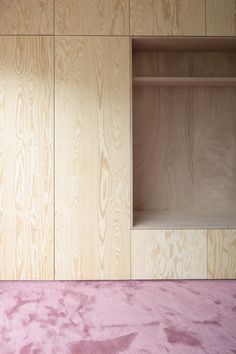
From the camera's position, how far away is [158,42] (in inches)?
101

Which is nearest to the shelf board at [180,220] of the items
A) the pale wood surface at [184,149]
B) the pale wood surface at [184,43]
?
the pale wood surface at [184,149]

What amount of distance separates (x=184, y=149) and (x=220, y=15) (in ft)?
3.79

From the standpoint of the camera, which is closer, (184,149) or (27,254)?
(27,254)

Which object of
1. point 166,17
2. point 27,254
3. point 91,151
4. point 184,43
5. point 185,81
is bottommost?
point 27,254

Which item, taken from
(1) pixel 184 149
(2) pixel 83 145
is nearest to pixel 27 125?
(2) pixel 83 145

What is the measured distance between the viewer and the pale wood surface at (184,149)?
2932 mm

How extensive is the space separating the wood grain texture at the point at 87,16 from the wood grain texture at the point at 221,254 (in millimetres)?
1777

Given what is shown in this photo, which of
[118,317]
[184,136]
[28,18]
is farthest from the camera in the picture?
[184,136]

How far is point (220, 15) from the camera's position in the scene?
239cm

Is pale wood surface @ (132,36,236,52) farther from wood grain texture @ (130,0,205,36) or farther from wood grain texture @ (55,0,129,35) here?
wood grain texture @ (55,0,129,35)

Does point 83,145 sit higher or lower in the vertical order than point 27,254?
higher

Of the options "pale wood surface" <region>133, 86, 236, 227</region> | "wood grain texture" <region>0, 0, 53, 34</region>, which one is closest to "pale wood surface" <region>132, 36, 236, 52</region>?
"pale wood surface" <region>133, 86, 236, 227</region>

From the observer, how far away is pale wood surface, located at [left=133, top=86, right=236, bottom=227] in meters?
2.93

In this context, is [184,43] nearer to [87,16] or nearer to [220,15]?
[220,15]
